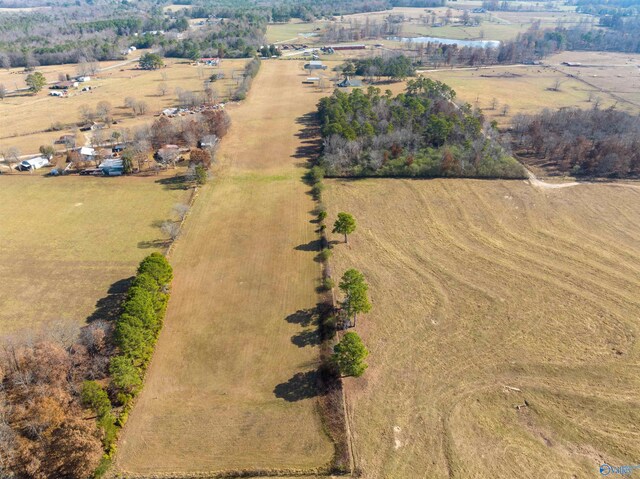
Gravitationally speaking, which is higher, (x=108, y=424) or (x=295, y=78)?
(x=295, y=78)

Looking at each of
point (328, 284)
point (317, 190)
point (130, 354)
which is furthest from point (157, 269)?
point (317, 190)

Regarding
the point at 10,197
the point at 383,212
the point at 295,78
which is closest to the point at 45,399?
the point at 383,212

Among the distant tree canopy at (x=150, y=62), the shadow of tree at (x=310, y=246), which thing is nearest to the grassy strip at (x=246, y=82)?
the distant tree canopy at (x=150, y=62)

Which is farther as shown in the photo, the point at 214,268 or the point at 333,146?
the point at 333,146

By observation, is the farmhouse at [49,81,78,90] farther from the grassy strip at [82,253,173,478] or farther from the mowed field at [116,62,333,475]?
the grassy strip at [82,253,173,478]

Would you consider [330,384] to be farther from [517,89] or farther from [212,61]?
[212,61]

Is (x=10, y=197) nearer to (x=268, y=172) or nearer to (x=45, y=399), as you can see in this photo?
(x=268, y=172)
